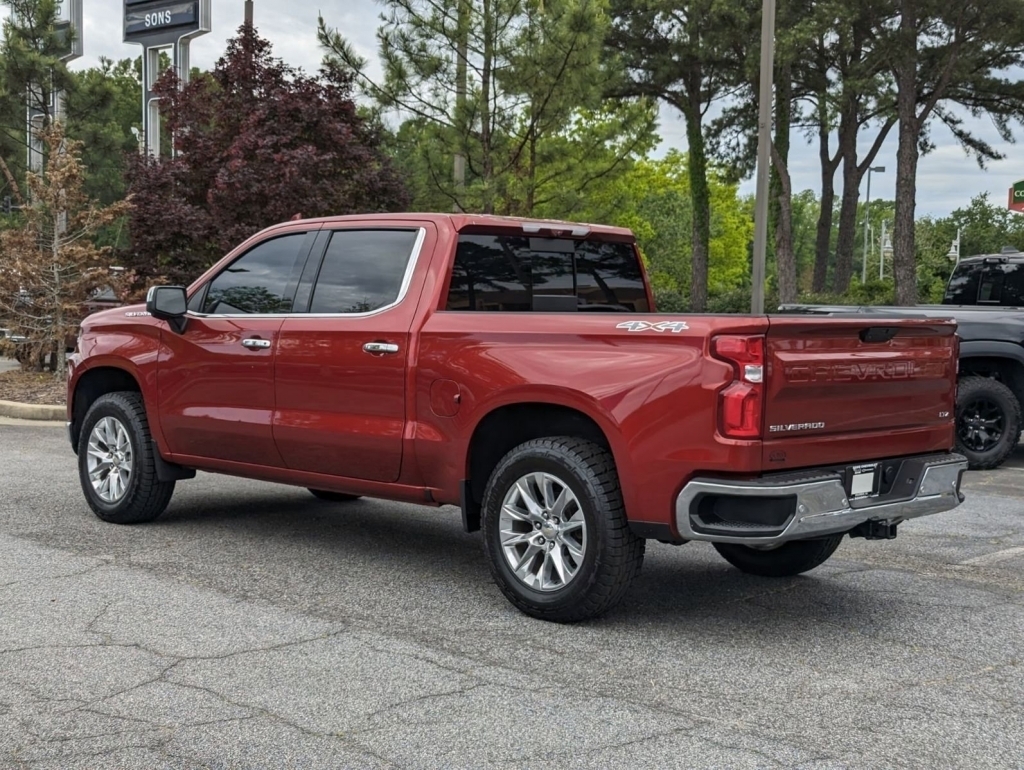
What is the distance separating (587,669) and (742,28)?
2789 centimetres

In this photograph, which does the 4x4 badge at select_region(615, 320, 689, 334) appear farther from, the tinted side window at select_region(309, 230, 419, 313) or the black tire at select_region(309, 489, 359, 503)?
the black tire at select_region(309, 489, 359, 503)

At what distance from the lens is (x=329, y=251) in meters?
6.71

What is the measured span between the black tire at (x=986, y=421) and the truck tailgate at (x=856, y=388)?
18.0 feet

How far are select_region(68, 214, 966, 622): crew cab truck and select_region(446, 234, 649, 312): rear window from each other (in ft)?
0.04

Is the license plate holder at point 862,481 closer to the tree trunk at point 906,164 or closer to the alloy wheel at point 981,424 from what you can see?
the alloy wheel at point 981,424

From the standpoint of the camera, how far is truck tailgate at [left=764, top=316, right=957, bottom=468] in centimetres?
487

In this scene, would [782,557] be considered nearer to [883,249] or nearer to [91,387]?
[91,387]

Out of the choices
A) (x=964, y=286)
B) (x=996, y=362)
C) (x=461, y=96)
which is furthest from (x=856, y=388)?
(x=461, y=96)

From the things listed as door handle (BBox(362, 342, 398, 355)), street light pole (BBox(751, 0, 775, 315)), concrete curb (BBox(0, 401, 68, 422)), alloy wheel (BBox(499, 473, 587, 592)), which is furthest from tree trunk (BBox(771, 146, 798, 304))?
alloy wheel (BBox(499, 473, 587, 592))

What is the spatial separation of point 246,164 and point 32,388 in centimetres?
422

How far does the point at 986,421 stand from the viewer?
432 inches

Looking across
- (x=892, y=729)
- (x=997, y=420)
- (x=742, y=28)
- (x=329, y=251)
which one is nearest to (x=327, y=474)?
(x=329, y=251)

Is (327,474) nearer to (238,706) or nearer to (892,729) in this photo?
(238,706)

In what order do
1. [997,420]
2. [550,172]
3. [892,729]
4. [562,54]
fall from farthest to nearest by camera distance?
[550,172] < [562,54] < [997,420] < [892,729]
